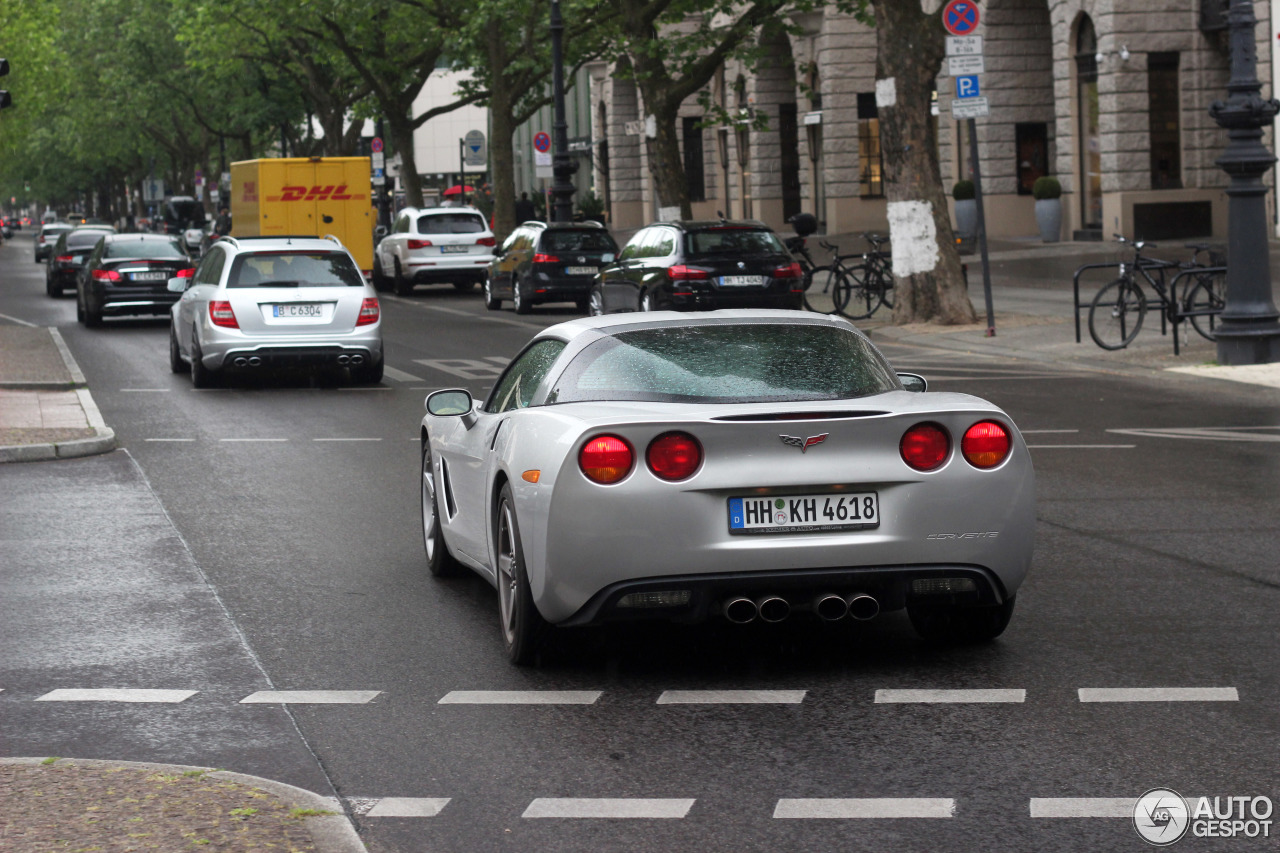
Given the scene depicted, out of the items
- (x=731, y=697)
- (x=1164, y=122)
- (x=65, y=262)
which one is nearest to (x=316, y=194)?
(x=65, y=262)

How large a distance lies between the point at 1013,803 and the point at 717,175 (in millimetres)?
59364

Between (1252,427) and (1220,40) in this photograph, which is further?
(1220,40)

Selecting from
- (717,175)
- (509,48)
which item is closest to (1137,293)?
(509,48)

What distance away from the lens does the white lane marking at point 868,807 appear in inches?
197

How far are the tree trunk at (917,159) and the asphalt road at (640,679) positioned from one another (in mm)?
11826

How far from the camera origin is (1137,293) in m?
19.7

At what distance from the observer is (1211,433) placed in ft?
43.7

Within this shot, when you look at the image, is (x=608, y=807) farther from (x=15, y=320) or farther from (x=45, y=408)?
(x=15, y=320)

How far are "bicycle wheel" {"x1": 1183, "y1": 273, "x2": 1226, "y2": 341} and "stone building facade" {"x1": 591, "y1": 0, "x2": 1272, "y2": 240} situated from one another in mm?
17103

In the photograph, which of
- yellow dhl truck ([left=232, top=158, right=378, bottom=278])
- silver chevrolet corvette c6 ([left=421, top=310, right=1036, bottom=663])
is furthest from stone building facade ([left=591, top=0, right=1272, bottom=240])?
silver chevrolet corvette c6 ([left=421, top=310, right=1036, bottom=663])

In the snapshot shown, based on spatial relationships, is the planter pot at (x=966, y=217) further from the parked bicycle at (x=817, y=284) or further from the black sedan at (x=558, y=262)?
the black sedan at (x=558, y=262)

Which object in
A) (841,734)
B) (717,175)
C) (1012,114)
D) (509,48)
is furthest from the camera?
(717,175)

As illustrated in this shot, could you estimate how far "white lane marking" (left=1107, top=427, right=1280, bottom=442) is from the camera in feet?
42.5

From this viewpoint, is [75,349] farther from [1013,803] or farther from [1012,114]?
[1012,114]
